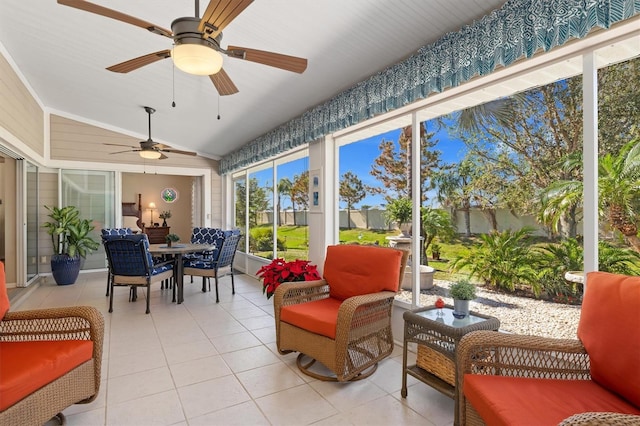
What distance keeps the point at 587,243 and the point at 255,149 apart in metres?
4.77

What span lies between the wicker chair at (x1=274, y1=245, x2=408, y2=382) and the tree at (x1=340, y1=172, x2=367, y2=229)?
1.01 metres

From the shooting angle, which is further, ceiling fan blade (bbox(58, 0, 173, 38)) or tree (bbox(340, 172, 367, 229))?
tree (bbox(340, 172, 367, 229))

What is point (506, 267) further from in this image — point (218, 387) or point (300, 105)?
point (300, 105)

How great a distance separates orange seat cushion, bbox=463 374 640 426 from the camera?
1.25 m

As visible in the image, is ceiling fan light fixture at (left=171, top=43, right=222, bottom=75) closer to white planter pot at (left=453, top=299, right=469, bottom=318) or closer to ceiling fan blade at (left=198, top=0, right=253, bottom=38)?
ceiling fan blade at (left=198, top=0, right=253, bottom=38)

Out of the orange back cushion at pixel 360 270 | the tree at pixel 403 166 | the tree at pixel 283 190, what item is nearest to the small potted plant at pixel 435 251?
the tree at pixel 403 166

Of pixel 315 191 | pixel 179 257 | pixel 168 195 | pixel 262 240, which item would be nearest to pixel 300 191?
pixel 315 191

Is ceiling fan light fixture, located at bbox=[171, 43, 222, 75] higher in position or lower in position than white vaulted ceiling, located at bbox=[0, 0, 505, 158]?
lower

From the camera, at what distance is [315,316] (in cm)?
246

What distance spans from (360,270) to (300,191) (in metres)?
2.59

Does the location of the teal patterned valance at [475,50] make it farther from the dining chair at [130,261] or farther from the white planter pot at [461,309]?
the dining chair at [130,261]

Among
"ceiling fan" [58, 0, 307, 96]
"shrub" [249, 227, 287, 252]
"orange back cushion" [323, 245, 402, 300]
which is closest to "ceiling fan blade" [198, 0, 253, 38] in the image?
"ceiling fan" [58, 0, 307, 96]

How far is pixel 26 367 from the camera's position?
5.25 ft

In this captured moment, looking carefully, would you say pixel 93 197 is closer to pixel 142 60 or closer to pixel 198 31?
pixel 142 60
